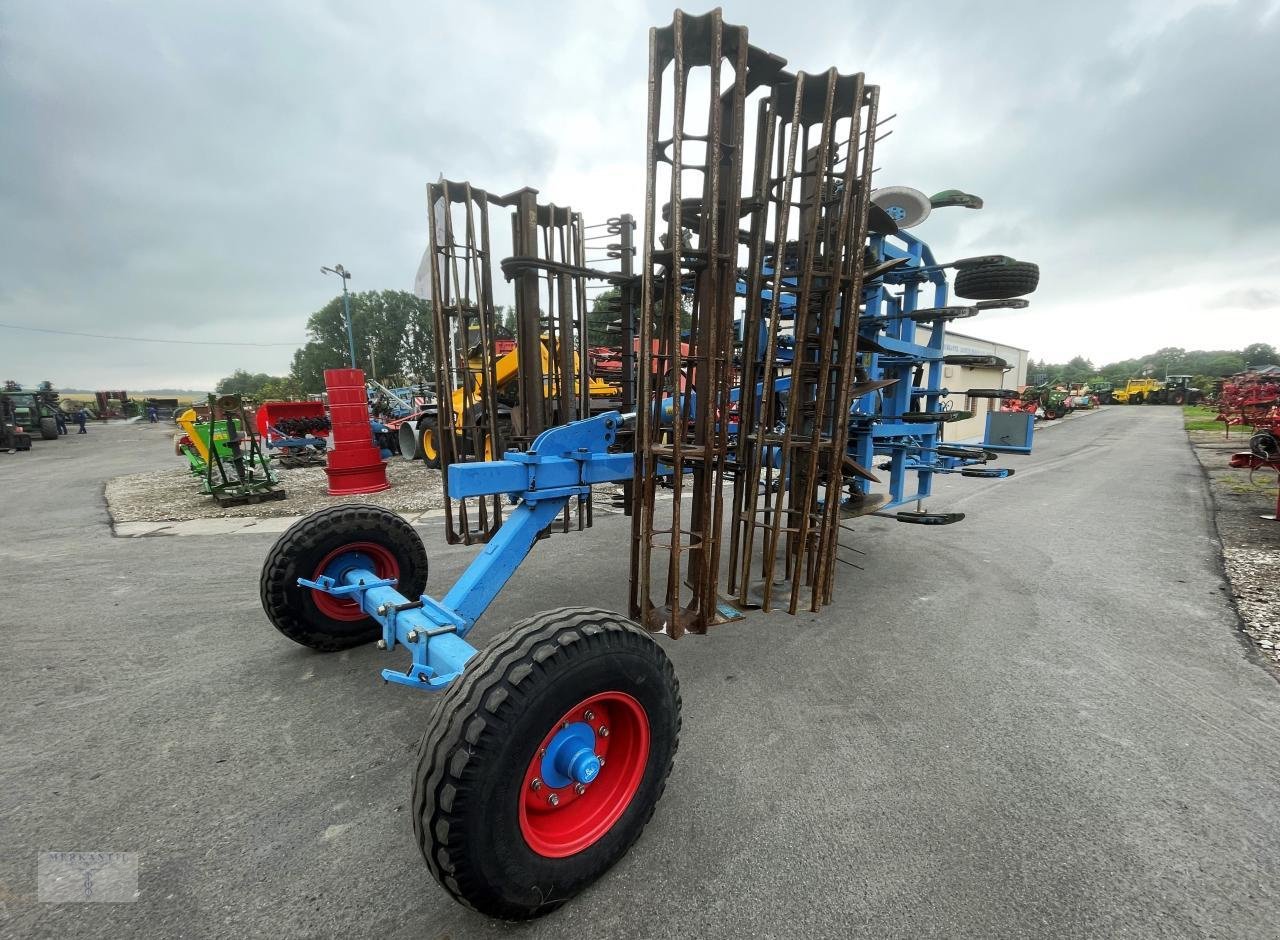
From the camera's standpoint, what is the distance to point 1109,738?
2.88m

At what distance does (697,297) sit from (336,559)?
288cm

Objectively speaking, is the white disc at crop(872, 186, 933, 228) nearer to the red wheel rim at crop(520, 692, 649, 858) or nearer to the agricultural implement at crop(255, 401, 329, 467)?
the red wheel rim at crop(520, 692, 649, 858)

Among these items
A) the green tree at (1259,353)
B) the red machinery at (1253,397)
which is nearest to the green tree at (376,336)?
the red machinery at (1253,397)

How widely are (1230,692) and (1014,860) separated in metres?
2.40

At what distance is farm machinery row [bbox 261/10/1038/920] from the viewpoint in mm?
1834

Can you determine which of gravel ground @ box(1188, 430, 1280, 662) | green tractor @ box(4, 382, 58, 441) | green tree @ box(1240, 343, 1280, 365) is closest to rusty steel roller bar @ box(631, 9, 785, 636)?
gravel ground @ box(1188, 430, 1280, 662)

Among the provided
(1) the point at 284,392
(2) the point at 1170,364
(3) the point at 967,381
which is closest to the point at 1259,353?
(2) the point at 1170,364

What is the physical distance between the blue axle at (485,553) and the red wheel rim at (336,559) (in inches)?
3.0

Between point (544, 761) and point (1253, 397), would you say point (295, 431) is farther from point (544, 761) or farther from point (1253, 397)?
point (1253, 397)

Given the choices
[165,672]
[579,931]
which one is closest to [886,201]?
[579,931]

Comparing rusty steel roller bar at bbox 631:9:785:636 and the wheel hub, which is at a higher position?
rusty steel roller bar at bbox 631:9:785:636

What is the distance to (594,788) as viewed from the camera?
2152 mm

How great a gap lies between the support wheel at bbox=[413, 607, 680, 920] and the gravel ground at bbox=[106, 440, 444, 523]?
23.0ft

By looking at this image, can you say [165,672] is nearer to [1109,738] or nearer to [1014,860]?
[1014,860]
